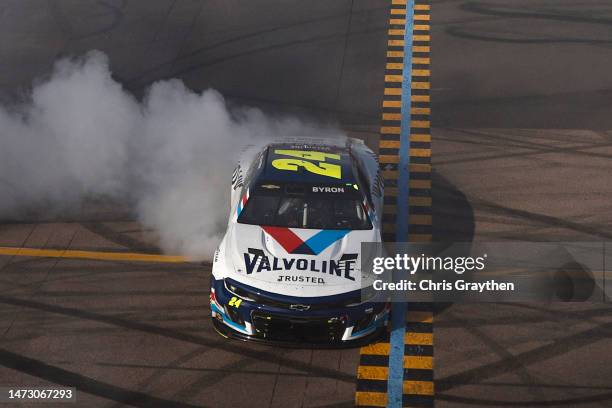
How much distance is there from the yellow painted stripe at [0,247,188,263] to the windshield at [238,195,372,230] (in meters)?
1.39

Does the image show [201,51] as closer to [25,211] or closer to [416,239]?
[25,211]

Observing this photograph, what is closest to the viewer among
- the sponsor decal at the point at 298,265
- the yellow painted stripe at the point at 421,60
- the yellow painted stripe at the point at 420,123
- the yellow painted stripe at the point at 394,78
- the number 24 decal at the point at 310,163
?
the sponsor decal at the point at 298,265

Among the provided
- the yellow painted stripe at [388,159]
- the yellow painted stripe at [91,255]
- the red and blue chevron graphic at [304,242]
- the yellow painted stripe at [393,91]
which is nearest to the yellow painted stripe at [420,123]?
the yellow painted stripe at [393,91]

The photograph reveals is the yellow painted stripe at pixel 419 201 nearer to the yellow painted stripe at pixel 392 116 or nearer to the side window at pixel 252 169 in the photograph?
the side window at pixel 252 169

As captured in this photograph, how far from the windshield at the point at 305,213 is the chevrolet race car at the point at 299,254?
0.04 feet

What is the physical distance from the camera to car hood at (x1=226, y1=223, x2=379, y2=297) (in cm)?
1077

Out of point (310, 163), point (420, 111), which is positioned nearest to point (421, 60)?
point (420, 111)

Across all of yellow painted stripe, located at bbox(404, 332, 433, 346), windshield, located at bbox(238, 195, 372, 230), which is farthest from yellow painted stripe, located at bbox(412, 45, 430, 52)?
yellow painted stripe, located at bbox(404, 332, 433, 346)

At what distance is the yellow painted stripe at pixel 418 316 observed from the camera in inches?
457

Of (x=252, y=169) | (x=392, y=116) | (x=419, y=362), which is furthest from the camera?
(x=392, y=116)

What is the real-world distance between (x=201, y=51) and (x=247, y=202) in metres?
6.71

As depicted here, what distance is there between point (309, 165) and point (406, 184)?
237 centimetres

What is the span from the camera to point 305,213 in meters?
11.7

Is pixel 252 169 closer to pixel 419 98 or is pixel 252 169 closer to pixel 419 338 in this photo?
pixel 419 338
